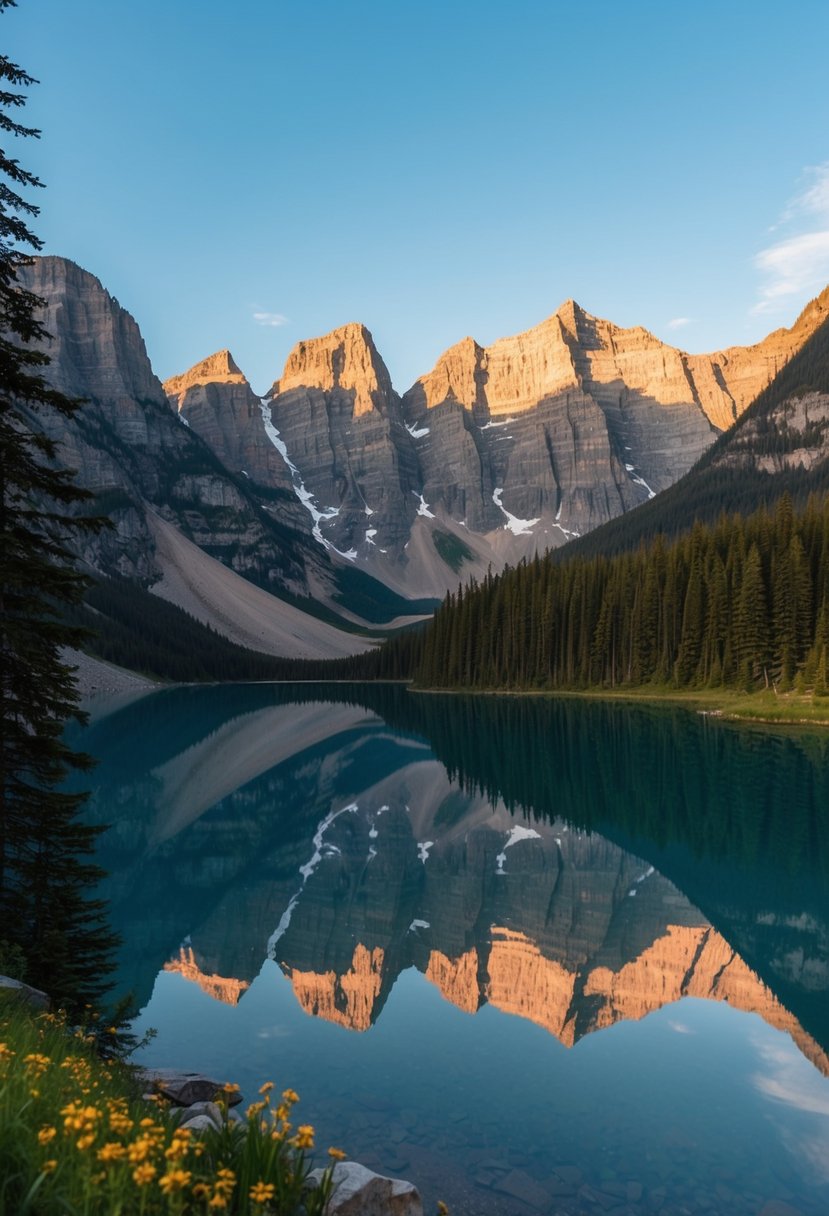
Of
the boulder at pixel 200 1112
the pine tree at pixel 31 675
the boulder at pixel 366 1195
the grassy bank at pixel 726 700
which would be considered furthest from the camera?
the grassy bank at pixel 726 700

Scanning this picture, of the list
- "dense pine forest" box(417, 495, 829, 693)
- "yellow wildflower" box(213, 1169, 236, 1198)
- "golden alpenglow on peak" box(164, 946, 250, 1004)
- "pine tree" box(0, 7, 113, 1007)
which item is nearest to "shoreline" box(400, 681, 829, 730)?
"dense pine forest" box(417, 495, 829, 693)

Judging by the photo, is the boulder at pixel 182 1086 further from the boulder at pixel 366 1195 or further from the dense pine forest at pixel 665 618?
the dense pine forest at pixel 665 618

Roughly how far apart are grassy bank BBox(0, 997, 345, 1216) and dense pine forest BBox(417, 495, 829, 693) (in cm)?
8339

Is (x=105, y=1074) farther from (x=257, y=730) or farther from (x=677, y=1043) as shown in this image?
(x=257, y=730)

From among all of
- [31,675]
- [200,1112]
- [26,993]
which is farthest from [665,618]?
[200,1112]

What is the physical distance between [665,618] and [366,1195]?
11027 cm

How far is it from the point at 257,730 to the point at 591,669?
52648mm

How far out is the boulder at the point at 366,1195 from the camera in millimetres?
6887

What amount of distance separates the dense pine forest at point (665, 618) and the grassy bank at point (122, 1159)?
83.4 metres

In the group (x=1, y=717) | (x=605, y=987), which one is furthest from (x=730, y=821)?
(x=1, y=717)

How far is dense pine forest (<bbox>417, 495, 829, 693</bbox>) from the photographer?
309 ft

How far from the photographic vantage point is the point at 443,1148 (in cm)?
1195

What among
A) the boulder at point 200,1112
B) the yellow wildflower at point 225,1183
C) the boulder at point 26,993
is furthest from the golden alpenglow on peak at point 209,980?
the yellow wildflower at point 225,1183

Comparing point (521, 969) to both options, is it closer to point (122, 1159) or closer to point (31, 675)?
point (31, 675)
